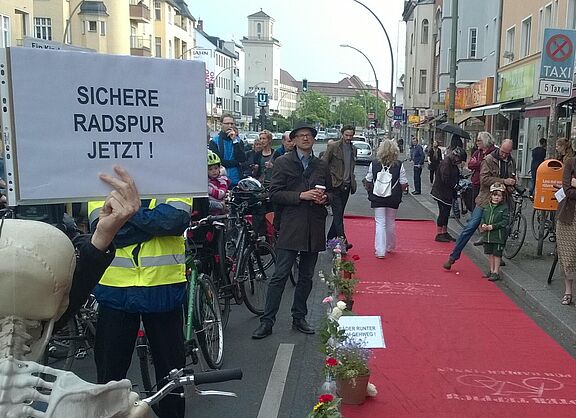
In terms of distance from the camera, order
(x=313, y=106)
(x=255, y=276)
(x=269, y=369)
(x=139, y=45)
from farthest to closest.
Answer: (x=313, y=106) → (x=139, y=45) → (x=255, y=276) → (x=269, y=369)

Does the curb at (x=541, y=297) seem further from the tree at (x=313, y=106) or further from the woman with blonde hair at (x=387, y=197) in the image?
the tree at (x=313, y=106)

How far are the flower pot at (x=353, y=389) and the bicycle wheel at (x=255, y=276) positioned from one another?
2181 millimetres

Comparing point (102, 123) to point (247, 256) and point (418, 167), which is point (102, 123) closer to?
point (247, 256)

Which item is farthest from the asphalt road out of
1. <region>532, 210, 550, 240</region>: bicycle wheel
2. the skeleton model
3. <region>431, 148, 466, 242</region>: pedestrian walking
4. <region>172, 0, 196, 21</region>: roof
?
<region>172, 0, 196, 21</region>: roof

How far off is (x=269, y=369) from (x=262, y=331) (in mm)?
778

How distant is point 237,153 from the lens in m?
10.7

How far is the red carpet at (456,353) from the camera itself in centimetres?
466

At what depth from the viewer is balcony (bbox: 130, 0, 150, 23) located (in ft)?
189

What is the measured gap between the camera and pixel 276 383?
508 cm

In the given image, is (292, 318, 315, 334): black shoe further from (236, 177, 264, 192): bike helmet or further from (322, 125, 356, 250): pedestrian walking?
(322, 125, 356, 250): pedestrian walking

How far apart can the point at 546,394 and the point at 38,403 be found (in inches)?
165

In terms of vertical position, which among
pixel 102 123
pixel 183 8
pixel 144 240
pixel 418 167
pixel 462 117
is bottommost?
pixel 418 167

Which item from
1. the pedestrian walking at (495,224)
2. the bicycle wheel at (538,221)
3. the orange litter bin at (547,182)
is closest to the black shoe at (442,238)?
the bicycle wheel at (538,221)

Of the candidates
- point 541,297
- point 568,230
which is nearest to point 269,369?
point 541,297
